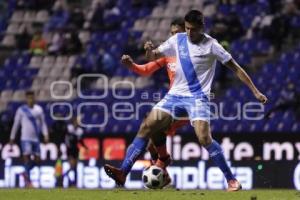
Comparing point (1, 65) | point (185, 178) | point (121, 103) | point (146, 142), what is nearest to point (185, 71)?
point (146, 142)

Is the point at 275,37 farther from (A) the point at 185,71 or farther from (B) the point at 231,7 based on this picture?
(A) the point at 185,71

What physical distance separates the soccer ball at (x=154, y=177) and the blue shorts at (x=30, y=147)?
7133mm

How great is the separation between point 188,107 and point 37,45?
1253cm

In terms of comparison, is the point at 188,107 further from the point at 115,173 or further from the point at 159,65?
the point at 115,173

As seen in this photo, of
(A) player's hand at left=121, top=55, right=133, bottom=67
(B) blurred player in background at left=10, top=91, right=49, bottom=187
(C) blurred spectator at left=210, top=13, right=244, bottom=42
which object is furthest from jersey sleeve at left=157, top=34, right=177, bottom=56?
(C) blurred spectator at left=210, top=13, right=244, bottom=42

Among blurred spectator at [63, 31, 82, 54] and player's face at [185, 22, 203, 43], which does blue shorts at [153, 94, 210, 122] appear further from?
blurred spectator at [63, 31, 82, 54]

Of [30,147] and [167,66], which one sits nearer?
[167,66]

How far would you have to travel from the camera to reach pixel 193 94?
36.1 feet

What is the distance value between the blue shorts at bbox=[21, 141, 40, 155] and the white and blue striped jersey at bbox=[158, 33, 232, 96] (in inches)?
299

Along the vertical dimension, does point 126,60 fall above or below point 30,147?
above

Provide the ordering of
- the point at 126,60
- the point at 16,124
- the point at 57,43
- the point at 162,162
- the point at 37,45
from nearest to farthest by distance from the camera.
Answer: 1. the point at 126,60
2. the point at 162,162
3. the point at 16,124
4. the point at 37,45
5. the point at 57,43

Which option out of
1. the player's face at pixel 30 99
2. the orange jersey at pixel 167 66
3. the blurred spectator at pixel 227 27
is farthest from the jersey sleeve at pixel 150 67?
the blurred spectator at pixel 227 27

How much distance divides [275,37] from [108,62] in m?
4.02

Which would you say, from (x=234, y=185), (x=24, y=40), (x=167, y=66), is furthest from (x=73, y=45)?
(x=234, y=185)
